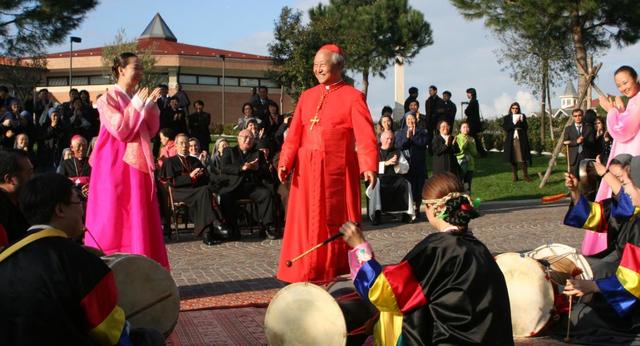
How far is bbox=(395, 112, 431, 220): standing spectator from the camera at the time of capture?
1509cm

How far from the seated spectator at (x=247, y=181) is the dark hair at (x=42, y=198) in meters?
8.65

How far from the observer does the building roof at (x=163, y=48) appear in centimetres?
5944

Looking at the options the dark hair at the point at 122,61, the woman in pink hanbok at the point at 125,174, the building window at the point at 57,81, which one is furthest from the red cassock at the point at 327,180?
the building window at the point at 57,81

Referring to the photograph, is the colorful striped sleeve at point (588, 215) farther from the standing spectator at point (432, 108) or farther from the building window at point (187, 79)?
the building window at point (187, 79)

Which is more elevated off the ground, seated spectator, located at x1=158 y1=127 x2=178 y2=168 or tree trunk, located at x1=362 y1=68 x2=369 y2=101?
tree trunk, located at x1=362 y1=68 x2=369 y2=101

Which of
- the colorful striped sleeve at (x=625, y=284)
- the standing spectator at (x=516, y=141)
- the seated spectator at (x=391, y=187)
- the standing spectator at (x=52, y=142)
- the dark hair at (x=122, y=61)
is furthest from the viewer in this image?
the standing spectator at (x=516, y=141)

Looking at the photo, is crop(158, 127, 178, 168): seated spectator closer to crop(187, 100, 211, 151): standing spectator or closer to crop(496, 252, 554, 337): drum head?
crop(187, 100, 211, 151): standing spectator

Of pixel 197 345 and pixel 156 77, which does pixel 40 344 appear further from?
pixel 156 77

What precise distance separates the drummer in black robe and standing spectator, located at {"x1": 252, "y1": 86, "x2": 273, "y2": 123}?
13.2m

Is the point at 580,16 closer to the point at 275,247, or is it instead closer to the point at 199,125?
the point at 199,125

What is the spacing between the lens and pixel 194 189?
12.4 meters

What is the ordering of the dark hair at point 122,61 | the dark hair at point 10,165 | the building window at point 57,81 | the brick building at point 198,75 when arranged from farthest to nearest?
the building window at point 57,81 → the brick building at point 198,75 → the dark hair at point 122,61 → the dark hair at point 10,165

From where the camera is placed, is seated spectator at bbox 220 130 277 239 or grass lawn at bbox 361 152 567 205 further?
grass lawn at bbox 361 152 567 205

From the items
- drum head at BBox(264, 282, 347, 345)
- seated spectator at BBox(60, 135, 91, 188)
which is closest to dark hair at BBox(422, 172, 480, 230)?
drum head at BBox(264, 282, 347, 345)
